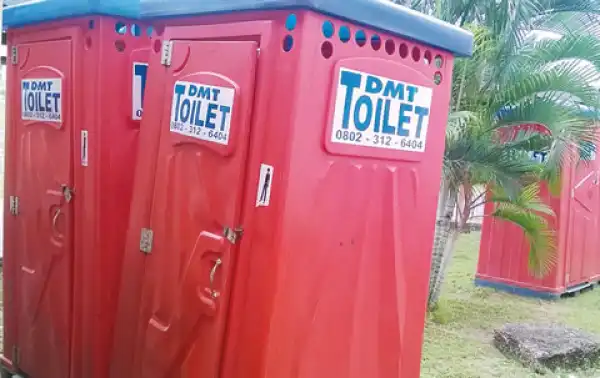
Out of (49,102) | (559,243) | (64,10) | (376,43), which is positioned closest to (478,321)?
(559,243)

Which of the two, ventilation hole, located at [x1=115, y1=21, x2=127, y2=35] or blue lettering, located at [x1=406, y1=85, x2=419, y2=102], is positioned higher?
ventilation hole, located at [x1=115, y1=21, x2=127, y2=35]

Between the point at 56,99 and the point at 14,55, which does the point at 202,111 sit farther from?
the point at 14,55

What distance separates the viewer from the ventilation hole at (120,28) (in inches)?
118

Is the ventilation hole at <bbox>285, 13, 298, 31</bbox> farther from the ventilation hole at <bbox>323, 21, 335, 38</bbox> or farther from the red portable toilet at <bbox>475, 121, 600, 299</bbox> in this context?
the red portable toilet at <bbox>475, 121, 600, 299</bbox>

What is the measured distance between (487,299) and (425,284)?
4640mm

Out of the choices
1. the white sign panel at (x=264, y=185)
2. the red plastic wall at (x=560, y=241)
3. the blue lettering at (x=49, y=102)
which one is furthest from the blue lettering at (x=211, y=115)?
the red plastic wall at (x=560, y=241)

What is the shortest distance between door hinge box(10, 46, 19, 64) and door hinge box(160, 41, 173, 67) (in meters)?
1.19

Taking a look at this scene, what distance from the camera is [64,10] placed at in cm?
304

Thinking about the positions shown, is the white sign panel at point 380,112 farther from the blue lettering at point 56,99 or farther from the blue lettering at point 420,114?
the blue lettering at point 56,99

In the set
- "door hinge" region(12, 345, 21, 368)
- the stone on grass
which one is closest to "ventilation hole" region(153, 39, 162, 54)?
"door hinge" region(12, 345, 21, 368)

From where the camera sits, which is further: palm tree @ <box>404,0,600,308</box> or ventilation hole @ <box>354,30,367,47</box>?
palm tree @ <box>404,0,600,308</box>

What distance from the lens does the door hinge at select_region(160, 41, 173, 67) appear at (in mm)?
2689

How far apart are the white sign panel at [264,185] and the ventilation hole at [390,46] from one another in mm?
677

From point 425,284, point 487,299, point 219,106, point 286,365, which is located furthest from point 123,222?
point 487,299
